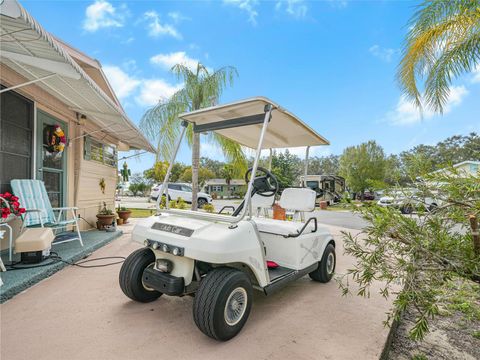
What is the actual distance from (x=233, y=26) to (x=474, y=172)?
20.3 feet

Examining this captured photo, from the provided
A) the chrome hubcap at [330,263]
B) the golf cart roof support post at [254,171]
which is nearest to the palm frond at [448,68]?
the chrome hubcap at [330,263]

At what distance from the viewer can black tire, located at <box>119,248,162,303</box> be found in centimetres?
A: 240

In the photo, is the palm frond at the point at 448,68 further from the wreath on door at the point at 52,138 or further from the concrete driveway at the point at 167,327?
the wreath on door at the point at 52,138

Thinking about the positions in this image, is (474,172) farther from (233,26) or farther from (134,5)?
(233,26)

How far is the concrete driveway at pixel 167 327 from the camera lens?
1.79 meters

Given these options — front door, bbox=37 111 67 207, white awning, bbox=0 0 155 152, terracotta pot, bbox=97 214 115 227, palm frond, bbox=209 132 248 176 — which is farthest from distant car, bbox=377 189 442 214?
palm frond, bbox=209 132 248 176

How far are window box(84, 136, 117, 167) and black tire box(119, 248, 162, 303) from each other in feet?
14.5

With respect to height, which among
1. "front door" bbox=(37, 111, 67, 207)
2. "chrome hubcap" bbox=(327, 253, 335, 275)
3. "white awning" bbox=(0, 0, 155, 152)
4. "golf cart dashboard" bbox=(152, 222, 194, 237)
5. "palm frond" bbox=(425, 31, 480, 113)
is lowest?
"chrome hubcap" bbox=(327, 253, 335, 275)

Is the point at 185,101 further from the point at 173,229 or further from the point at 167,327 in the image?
the point at 167,327

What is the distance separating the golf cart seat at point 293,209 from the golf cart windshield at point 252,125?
29.6 inches

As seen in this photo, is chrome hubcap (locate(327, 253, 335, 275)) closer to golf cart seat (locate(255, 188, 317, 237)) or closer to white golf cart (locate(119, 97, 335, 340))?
white golf cart (locate(119, 97, 335, 340))

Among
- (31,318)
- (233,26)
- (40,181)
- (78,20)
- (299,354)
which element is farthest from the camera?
(233,26)

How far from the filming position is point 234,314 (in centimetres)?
204

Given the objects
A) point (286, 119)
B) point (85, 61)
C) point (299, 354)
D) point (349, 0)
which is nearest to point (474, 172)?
point (299, 354)
